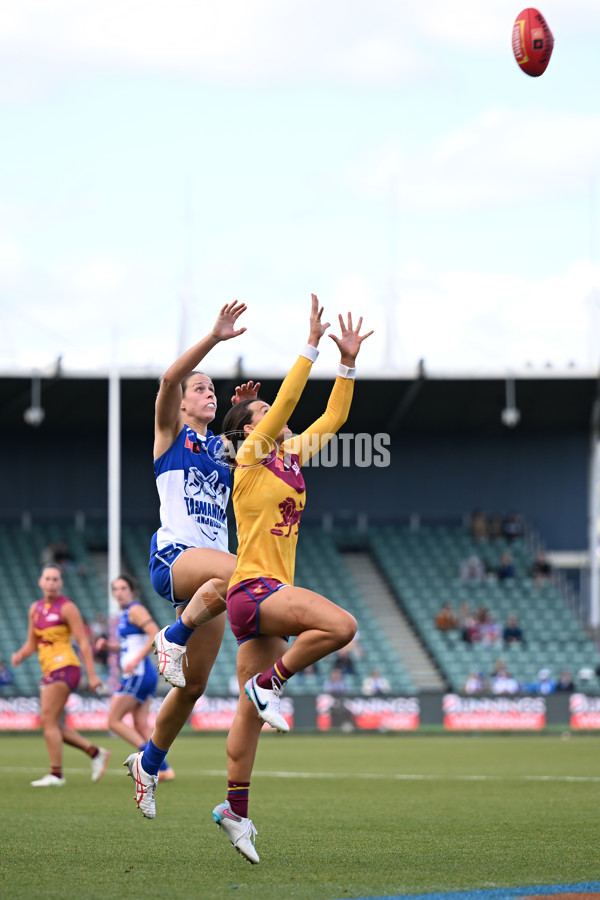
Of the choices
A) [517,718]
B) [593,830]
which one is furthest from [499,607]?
[593,830]

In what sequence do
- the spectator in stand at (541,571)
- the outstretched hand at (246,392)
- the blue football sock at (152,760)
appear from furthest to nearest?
the spectator in stand at (541,571)
the outstretched hand at (246,392)
the blue football sock at (152,760)

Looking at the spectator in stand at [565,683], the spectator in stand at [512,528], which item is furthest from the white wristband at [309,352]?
the spectator in stand at [512,528]

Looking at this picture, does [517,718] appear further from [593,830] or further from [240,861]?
[240,861]

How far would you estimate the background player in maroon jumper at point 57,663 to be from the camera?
482 inches

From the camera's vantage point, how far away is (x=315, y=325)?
22.2 ft

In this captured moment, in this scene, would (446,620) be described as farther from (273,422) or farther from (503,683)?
(273,422)

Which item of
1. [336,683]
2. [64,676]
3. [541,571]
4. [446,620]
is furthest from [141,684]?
[541,571]

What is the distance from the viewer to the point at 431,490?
125 ft

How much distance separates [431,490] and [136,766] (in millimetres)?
31466

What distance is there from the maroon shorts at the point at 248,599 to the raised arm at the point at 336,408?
2.61 feet

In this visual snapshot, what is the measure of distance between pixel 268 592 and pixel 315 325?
1554 mm

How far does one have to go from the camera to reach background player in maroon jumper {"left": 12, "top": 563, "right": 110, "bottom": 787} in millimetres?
12234

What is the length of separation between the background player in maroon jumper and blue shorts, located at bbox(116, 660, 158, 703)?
720 millimetres

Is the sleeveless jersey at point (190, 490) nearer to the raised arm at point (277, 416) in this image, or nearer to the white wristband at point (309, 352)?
the raised arm at point (277, 416)
